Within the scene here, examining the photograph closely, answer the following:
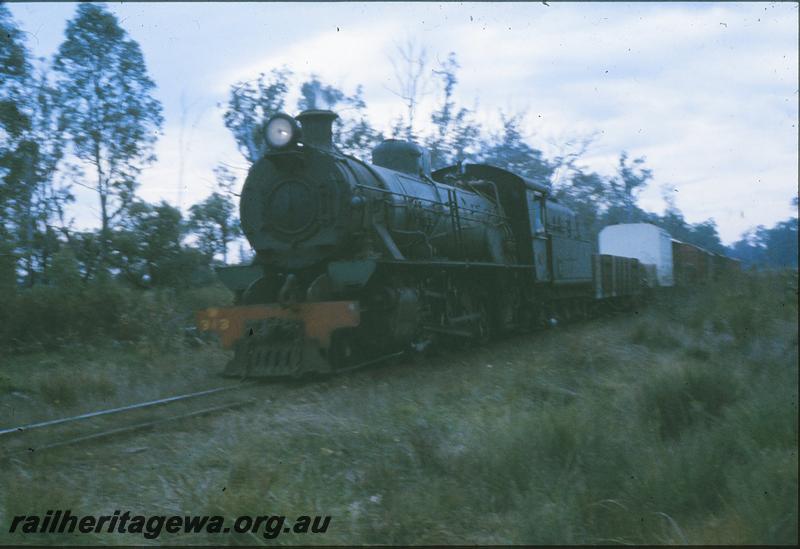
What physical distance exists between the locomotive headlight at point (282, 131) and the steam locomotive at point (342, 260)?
0.02 metres

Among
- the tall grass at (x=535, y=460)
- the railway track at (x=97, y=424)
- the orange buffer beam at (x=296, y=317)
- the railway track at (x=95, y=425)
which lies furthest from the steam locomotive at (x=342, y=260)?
the tall grass at (x=535, y=460)

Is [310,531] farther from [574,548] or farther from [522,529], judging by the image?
[574,548]

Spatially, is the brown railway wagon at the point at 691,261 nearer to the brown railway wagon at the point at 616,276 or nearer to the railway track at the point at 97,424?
the brown railway wagon at the point at 616,276

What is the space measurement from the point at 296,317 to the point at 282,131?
268 centimetres

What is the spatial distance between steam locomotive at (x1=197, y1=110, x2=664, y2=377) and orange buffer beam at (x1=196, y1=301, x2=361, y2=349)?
0.6 inches

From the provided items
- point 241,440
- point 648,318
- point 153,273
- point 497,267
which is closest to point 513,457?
point 241,440

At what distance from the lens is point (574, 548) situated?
3.41m

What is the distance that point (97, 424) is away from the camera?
6566 millimetres

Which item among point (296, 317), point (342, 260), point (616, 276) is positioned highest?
point (342, 260)

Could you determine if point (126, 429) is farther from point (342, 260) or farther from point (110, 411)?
point (342, 260)

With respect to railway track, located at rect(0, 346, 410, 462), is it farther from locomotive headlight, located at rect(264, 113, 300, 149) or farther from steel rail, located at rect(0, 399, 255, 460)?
locomotive headlight, located at rect(264, 113, 300, 149)

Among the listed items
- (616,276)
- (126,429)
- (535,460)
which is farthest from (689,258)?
(126,429)

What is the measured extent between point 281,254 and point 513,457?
6071 mm

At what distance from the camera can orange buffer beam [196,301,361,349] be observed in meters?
8.62
